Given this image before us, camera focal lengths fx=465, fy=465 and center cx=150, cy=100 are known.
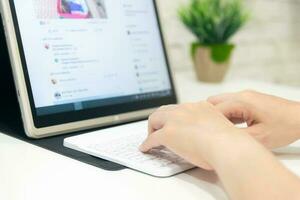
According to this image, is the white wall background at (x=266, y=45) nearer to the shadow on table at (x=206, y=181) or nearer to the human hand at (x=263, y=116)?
the human hand at (x=263, y=116)

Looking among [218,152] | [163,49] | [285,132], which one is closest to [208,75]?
[163,49]

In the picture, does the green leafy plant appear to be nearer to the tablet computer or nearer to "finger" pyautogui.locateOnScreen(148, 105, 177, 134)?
the tablet computer

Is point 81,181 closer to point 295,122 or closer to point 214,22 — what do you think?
point 295,122

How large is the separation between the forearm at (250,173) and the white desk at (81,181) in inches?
1.6

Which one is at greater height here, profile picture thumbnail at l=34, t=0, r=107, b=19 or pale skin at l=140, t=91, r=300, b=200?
profile picture thumbnail at l=34, t=0, r=107, b=19

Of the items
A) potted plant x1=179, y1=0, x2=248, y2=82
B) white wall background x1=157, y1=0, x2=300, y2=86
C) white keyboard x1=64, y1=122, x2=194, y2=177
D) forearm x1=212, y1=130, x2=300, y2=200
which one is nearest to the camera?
forearm x1=212, y1=130, x2=300, y2=200

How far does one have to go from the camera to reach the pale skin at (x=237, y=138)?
468 mm

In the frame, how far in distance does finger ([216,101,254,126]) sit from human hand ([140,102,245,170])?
40 millimetres

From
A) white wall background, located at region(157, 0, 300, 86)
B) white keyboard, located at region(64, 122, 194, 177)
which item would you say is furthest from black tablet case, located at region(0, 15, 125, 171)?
white wall background, located at region(157, 0, 300, 86)

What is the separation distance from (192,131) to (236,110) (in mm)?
129

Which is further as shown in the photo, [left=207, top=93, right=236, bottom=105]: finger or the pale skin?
[left=207, top=93, right=236, bottom=105]: finger

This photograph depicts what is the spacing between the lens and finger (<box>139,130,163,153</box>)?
58 centimetres

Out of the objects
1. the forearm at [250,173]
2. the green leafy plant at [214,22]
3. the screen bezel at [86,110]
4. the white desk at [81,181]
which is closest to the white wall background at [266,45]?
the green leafy plant at [214,22]

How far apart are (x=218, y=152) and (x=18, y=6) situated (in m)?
0.41
